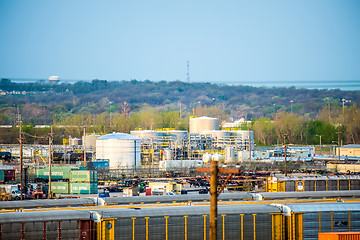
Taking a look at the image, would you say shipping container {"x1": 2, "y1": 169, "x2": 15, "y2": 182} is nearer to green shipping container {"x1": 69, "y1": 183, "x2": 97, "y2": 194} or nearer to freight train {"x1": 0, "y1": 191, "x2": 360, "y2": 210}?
green shipping container {"x1": 69, "y1": 183, "x2": 97, "y2": 194}

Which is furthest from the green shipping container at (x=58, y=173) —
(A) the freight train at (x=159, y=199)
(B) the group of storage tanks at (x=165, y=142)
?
(A) the freight train at (x=159, y=199)

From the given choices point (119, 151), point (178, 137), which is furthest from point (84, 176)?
point (178, 137)

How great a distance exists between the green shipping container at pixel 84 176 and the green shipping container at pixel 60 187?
60 cm

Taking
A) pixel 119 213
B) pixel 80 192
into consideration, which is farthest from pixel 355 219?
pixel 80 192

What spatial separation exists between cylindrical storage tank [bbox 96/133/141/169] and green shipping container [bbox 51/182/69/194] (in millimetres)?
22657

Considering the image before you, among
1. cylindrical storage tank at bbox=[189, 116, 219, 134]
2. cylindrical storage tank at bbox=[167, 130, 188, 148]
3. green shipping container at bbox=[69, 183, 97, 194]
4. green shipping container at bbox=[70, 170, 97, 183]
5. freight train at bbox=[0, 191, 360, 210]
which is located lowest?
green shipping container at bbox=[69, 183, 97, 194]

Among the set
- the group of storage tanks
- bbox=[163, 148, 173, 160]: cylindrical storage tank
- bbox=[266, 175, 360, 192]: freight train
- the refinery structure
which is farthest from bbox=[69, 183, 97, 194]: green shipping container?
bbox=[163, 148, 173, 160]: cylindrical storage tank

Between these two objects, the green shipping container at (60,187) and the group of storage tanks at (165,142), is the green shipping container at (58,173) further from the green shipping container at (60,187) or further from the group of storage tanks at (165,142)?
the group of storage tanks at (165,142)

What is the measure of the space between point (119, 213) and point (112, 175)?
32.1 m

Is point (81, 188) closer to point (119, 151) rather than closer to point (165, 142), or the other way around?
point (119, 151)

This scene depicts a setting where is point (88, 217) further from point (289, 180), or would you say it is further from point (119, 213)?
point (289, 180)

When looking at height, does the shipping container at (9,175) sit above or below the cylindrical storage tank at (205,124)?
below

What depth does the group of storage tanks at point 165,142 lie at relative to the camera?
56.8m

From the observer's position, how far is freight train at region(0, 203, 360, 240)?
1512 centimetres
